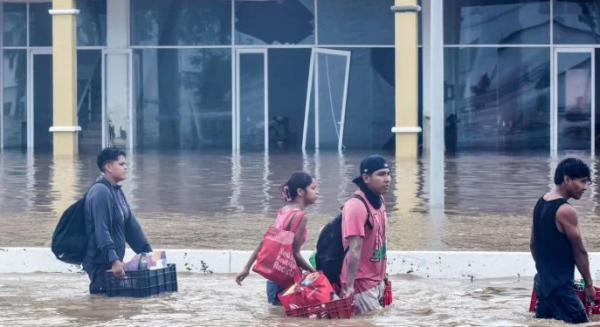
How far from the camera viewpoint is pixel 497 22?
1168 inches

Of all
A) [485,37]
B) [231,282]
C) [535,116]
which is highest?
[485,37]

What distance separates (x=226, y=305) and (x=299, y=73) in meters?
21.7

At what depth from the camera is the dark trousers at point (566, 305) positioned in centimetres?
812

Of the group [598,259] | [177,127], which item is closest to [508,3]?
[177,127]

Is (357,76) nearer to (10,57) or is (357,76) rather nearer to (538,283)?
(10,57)

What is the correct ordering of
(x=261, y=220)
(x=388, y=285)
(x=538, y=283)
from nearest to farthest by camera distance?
(x=538, y=283)
(x=388, y=285)
(x=261, y=220)

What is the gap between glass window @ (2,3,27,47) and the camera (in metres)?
31.5

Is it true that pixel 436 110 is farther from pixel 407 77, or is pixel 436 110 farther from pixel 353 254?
pixel 407 77

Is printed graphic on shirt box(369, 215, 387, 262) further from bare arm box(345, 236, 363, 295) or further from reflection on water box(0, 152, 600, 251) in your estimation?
reflection on water box(0, 152, 600, 251)

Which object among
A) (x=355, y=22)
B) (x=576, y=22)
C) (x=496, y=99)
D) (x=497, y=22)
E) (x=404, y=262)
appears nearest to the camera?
(x=404, y=262)

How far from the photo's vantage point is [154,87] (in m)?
31.0

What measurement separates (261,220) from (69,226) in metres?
4.36

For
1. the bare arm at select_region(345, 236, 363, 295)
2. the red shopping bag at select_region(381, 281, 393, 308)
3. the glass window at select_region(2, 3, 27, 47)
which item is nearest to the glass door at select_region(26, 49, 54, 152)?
the glass window at select_region(2, 3, 27, 47)

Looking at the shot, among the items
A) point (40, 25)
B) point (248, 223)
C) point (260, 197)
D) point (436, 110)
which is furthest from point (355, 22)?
point (248, 223)
